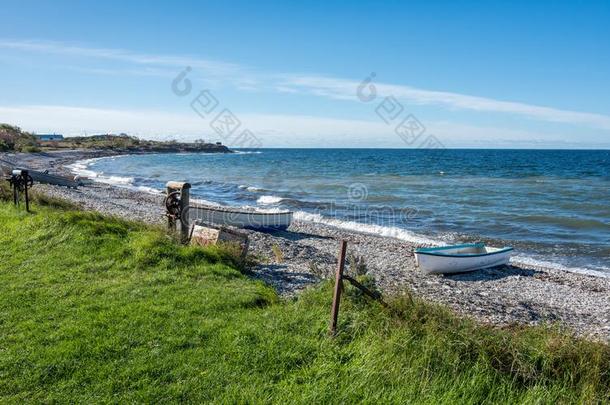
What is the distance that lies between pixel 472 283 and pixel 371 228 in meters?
9.72

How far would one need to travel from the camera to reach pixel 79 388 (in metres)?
5.11

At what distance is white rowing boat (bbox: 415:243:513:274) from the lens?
1489 cm

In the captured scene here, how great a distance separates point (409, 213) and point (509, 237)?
7.81 m

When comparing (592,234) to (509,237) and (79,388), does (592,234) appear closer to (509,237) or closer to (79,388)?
(509,237)

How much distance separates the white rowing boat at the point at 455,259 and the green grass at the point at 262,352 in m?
8.00

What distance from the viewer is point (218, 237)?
36.6 feet

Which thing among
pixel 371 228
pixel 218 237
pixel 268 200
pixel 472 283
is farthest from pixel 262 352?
pixel 268 200

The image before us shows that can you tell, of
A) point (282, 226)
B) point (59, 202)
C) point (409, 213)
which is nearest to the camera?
point (59, 202)

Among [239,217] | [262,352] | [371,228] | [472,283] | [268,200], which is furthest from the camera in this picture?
[268,200]

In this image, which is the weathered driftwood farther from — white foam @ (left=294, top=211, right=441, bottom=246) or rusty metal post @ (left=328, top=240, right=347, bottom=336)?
white foam @ (left=294, top=211, right=441, bottom=246)

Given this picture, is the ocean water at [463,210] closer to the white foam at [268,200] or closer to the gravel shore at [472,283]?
the white foam at [268,200]

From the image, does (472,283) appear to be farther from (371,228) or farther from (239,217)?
(371,228)

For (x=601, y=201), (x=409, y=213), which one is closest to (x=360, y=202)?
(x=409, y=213)

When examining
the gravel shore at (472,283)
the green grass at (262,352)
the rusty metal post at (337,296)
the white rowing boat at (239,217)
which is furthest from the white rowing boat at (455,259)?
the rusty metal post at (337,296)
